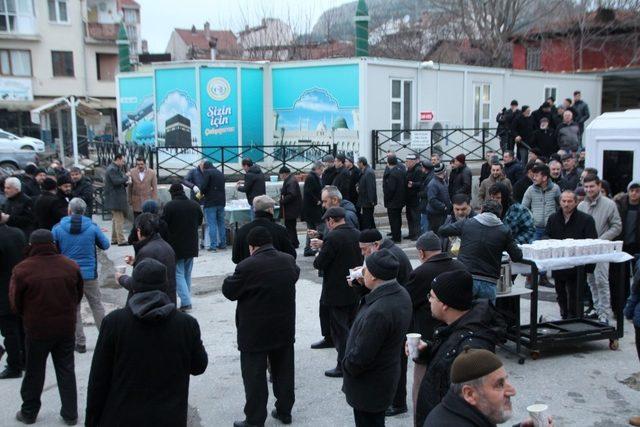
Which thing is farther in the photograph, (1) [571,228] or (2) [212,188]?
(2) [212,188]

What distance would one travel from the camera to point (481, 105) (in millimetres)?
21172

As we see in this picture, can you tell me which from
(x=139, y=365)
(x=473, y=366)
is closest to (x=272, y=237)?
(x=139, y=365)

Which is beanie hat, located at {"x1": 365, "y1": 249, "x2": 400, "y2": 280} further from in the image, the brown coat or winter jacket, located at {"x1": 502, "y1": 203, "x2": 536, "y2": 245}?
the brown coat

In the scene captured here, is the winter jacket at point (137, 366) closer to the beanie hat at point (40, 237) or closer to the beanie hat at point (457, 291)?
the beanie hat at point (457, 291)

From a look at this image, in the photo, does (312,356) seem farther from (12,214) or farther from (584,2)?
(584,2)

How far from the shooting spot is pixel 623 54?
3238 centimetres

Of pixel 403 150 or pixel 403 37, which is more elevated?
pixel 403 37

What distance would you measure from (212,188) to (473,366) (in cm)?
1012

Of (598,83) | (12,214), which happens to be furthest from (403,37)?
(12,214)

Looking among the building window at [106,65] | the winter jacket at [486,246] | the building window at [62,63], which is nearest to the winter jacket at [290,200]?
the winter jacket at [486,246]

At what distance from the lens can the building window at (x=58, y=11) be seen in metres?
42.0

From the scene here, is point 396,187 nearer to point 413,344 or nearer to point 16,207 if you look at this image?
point 16,207

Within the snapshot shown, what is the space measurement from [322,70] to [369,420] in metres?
14.7

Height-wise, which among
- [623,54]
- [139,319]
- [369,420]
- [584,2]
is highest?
[584,2]
